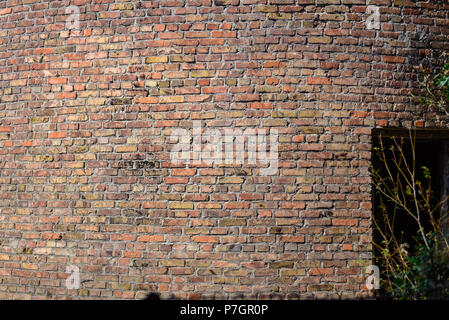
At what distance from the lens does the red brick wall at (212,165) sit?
12.4ft

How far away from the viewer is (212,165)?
151 inches

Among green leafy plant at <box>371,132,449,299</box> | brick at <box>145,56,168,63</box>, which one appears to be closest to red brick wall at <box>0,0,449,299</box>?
brick at <box>145,56,168,63</box>

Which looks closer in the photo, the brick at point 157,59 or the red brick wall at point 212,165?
the red brick wall at point 212,165

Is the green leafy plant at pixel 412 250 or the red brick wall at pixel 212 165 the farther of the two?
the red brick wall at pixel 212 165

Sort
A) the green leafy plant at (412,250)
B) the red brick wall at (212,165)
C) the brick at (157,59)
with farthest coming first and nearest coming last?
the brick at (157,59)
the red brick wall at (212,165)
the green leafy plant at (412,250)

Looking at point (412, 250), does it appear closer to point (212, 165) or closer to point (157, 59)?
point (212, 165)

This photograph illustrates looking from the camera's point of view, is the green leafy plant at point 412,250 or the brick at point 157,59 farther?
the brick at point 157,59

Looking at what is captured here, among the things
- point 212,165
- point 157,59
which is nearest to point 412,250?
point 212,165

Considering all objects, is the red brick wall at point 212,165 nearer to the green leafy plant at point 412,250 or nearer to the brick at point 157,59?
the brick at point 157,59

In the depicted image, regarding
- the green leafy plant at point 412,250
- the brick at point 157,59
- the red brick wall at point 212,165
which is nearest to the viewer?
the green leafy plant at point 412,250

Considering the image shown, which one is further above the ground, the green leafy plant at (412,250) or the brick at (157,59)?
the brick at (157,59)

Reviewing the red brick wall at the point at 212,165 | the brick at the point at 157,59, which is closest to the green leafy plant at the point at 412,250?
the red brick wall at the point at 212,165

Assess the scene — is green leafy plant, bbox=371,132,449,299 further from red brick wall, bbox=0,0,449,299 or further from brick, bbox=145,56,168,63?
brick, bbox=145,56,168,63

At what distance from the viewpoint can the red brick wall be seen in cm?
378
